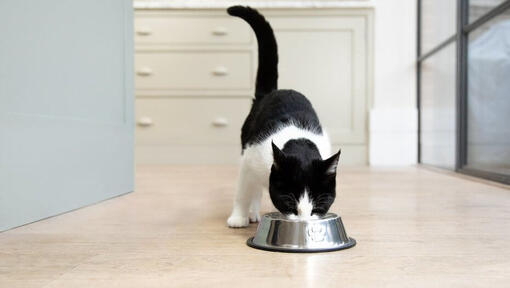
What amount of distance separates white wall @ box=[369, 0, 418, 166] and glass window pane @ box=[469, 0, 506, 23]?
1126mm

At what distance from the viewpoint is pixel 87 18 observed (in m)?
1.84

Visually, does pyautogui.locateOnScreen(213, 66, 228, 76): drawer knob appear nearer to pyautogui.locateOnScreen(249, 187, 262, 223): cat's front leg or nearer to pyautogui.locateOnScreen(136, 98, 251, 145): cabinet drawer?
pyautogui.locateOnScreen(136, 98, 251, 145): cabinet drawer

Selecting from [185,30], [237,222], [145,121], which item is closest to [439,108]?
[185,30]

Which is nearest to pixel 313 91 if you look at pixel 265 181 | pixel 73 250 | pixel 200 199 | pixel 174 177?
pixel 174 177

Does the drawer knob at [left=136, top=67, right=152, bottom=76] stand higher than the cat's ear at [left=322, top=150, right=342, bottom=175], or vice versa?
the drawer knob at [left=136, top=67, right=152, bottom=76]

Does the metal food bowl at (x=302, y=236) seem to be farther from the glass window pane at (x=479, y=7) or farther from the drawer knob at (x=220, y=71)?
the drawer knob at (x=220, y=71)

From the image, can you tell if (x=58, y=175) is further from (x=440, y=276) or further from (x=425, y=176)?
(x=425, y=176)

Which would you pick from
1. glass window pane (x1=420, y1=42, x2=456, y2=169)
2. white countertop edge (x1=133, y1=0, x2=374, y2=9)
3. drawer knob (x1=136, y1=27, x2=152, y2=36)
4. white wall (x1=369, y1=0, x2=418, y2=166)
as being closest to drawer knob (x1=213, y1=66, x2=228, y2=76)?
white countertop edge (x1=133, y1=0, x2=374, y2=9)

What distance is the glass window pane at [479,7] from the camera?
2562 millimetres

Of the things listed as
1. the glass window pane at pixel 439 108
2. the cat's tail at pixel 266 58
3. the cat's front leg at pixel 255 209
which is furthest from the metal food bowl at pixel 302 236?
the glass window pane at pixel 439 108

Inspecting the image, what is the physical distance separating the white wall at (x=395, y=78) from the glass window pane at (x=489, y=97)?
39.3 inches

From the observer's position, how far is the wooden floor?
3.04ft

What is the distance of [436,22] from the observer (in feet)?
11.8

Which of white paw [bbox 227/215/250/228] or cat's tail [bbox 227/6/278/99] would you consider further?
cat's tail [bbox 227/6/278/99]
